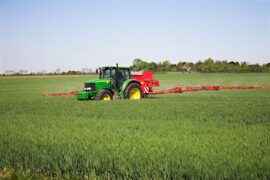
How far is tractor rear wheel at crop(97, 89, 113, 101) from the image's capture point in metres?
18.2

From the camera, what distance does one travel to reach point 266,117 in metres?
10.8

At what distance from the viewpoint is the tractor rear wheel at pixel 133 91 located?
18759 millimetres

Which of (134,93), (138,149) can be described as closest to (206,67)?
(134,93)

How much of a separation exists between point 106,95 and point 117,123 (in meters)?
8.57

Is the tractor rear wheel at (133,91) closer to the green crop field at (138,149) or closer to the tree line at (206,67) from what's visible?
the green crop field at (138,149)

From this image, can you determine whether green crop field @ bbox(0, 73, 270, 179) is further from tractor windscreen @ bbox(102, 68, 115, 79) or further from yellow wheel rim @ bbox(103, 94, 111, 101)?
tractor windscreen @ bbox(102, 68, 115, 79)

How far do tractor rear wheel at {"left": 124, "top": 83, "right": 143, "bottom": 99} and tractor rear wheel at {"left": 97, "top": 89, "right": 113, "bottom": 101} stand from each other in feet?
2.70

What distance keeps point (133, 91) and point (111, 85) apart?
58.5 inches

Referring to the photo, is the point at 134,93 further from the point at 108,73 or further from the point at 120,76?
the point at 108,73

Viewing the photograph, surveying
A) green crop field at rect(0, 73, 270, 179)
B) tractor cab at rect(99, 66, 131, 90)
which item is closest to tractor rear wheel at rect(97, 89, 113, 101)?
tractor cab at rect(99, 66, 131, 90)

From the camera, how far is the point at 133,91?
773 inches

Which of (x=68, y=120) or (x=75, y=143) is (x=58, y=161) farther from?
(x=68, y=120)

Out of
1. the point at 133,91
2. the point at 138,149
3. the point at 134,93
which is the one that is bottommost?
the point at 138,149

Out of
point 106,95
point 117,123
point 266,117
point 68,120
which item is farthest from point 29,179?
point 106,95
